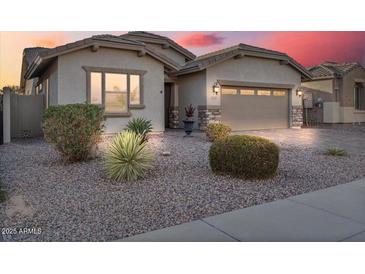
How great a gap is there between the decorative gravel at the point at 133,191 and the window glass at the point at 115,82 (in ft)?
18.6

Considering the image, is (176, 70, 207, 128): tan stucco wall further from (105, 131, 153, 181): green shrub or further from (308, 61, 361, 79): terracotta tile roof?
(308, 61, 361, 79): terracotta tile roof

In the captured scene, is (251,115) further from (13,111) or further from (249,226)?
(249,226)

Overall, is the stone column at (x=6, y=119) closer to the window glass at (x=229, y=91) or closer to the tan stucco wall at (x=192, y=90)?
the tan stucco wall at (x=192, y=90)

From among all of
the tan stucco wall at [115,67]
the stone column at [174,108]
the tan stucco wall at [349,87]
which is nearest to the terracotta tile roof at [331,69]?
the tan stucco wall at [349,87]

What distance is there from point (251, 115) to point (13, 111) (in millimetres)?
11652

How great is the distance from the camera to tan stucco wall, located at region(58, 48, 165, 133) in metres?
13.0

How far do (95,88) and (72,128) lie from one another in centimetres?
630

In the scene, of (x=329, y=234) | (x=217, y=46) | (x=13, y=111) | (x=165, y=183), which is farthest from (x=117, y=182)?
(x=217, y=46)

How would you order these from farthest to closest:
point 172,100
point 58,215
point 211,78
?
point 172,100 < point 211,78 < point 58,215

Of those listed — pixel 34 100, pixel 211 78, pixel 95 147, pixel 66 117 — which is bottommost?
pixel 95 147

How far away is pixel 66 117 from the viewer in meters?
7.70

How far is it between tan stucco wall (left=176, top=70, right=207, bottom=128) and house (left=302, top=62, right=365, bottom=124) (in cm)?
914

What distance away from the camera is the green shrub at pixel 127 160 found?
639 centimetres

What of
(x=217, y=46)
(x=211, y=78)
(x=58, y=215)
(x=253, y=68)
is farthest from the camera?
(x=217, y=46)
